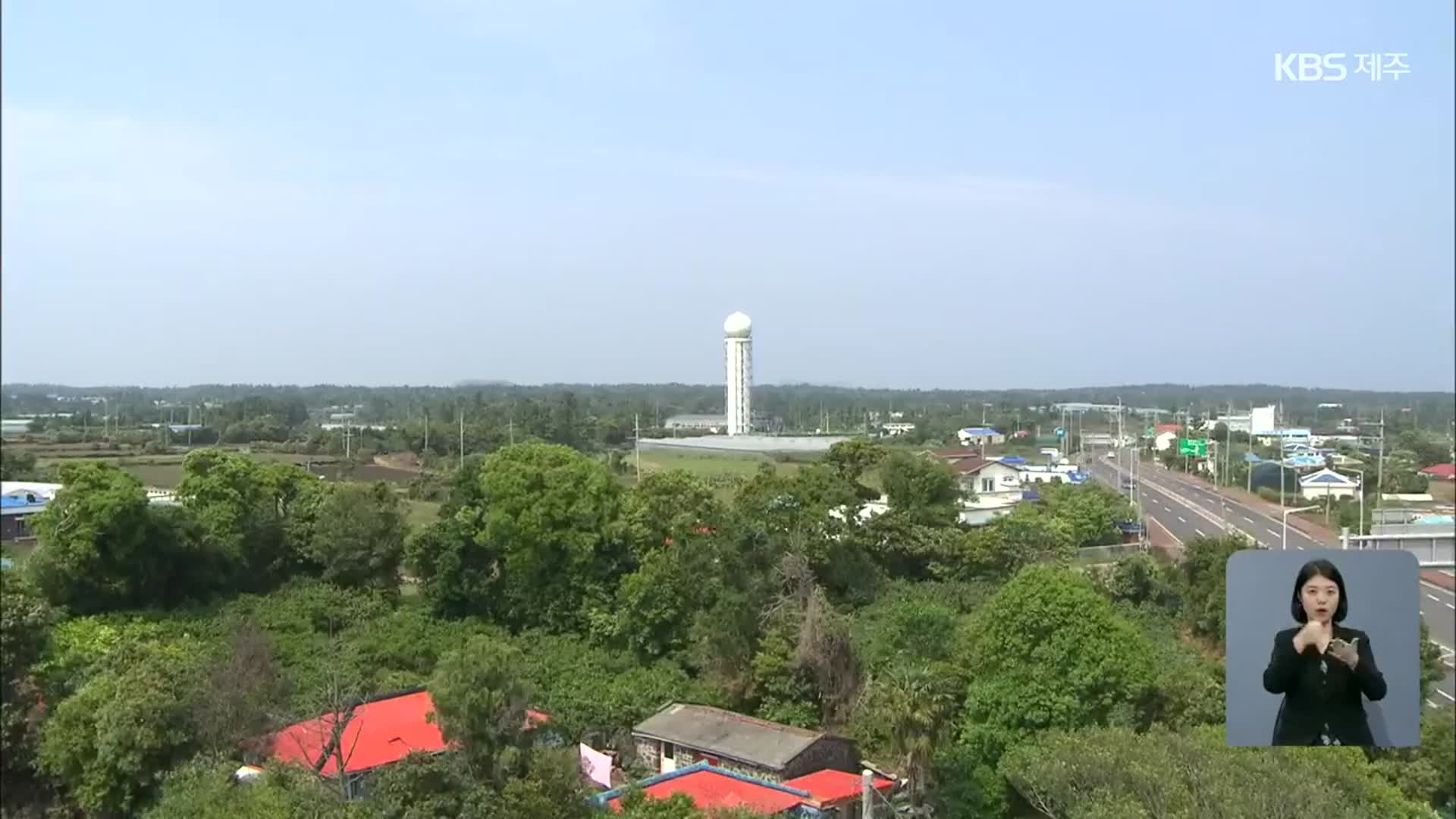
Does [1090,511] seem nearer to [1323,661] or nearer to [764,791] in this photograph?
[764,791]

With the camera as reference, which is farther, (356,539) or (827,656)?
(356,539)

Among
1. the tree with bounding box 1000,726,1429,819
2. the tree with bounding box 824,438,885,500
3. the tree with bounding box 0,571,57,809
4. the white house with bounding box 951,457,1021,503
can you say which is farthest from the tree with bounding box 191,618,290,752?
the white house with bounding box 951,457,1021,503

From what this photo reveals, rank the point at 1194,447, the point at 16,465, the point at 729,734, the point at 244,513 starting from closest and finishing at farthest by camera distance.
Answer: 1. the point at 729,734
2. the point at 16,465
3. the point at 1194,447
4. the point at 244,513

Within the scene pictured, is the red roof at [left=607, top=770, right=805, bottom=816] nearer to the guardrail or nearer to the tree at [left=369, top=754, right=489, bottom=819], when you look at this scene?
the tree at [left=369, top=754, right=489, bottom=819]

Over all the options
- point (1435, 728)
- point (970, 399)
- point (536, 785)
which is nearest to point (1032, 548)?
point (970, 399)

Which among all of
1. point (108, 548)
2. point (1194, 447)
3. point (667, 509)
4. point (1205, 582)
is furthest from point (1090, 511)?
point (108, 548)

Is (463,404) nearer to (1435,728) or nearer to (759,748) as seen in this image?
(759,748)

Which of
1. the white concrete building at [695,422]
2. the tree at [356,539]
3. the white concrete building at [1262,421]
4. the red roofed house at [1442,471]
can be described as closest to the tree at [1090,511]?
the white concrete building at [1262,421]
